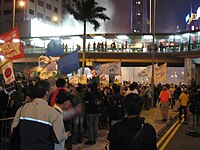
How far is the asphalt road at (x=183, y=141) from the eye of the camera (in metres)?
9.76

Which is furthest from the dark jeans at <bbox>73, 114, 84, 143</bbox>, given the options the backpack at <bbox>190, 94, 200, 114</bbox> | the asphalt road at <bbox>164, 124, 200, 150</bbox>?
→ the backpack at <bbox>190, 94, 200, 114</bbox>

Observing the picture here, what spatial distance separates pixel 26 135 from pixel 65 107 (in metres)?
1.78

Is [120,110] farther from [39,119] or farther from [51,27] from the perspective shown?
[51,27]

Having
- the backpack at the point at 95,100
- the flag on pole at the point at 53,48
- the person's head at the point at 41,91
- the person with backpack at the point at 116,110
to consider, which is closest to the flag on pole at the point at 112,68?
the flag on pole at the point at 53,48

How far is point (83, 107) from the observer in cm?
951

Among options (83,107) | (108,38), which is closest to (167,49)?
(108,38)

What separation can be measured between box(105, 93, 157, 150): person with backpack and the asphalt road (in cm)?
642

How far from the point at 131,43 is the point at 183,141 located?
39.4 m

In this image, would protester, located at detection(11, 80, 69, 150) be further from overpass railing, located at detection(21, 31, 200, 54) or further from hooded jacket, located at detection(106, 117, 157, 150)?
overpass railing, located at detection(21, 31, 200, 54)

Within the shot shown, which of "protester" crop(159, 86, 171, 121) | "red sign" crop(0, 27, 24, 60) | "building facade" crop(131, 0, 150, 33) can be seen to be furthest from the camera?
"building facade" crop(131, 0, 150, 33)

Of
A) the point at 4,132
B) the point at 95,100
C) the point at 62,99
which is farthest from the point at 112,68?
the point at 62,99

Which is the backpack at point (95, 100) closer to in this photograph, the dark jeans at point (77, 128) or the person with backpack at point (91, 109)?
the person with backpack at point (91, 109)

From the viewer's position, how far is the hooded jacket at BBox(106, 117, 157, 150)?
11.1 feet

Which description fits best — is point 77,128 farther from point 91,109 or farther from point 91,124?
point 91,109
